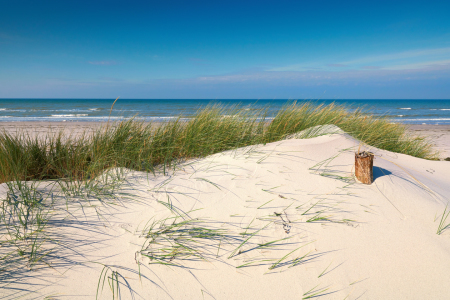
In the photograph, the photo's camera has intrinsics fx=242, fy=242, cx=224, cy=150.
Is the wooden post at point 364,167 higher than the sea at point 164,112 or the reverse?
the reverse

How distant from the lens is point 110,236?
68.5 inches

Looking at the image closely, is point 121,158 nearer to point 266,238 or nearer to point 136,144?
point 136,144

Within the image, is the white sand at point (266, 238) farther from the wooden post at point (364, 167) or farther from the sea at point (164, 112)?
the sea at point (164, 112)

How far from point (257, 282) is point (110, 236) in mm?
1074

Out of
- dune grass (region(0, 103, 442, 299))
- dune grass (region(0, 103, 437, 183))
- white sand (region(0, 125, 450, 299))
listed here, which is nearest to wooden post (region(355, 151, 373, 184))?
Answer: white sand (region(0, 125, 450, 299))

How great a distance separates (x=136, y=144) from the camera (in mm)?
3111

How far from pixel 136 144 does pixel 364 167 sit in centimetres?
261

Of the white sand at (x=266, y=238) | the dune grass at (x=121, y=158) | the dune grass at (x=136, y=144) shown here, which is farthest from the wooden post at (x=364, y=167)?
the dune grass at (x=136, y=144)

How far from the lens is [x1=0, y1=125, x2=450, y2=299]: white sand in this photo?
1422 mm

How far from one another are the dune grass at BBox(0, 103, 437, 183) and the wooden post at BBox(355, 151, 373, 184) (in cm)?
164

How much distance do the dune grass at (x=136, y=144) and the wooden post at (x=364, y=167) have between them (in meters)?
1.64

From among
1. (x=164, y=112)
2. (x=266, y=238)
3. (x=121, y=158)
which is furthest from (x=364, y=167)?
(x=164, y=112)

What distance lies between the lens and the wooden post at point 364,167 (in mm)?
2262

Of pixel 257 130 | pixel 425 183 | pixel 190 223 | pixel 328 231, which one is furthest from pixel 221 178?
pixel 425 183
